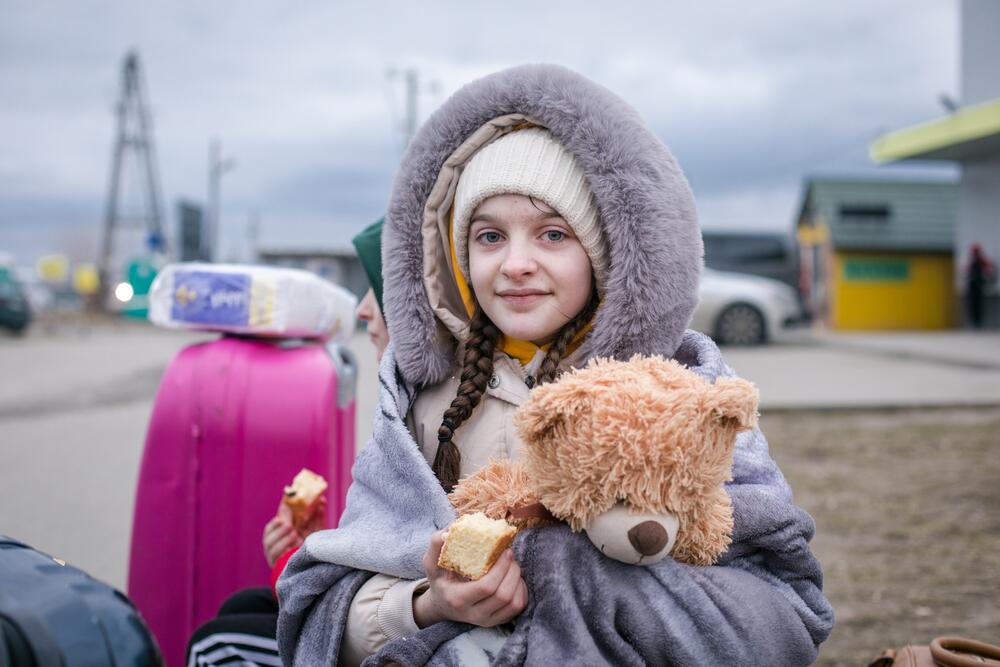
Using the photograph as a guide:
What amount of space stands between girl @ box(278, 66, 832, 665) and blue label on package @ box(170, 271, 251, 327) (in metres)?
1.02

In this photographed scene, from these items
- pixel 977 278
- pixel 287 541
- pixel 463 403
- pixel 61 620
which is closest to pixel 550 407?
pixel 463 403

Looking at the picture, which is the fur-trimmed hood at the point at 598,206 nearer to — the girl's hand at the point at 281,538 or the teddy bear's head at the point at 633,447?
the teddy bear's head at the point at 633,447

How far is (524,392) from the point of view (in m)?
1.57

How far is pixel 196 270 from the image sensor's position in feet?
8.64

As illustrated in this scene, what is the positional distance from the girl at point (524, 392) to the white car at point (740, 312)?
42.5ft

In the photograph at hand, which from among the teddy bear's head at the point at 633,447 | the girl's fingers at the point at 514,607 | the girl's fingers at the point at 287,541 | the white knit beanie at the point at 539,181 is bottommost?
the girl's fingers at the point at 287,541

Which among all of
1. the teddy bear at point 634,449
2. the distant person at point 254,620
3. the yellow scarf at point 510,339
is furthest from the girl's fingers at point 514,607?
the distant person at point 254,620

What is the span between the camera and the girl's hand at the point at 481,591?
3.99 feet

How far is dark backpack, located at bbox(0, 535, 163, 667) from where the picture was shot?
1022 mm

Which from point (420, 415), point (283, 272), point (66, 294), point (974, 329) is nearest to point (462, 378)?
point (420, 415)

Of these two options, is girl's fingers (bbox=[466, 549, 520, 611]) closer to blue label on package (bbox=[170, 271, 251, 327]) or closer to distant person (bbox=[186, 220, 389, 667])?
distant person (bbox=[186, 220, 389, 667])

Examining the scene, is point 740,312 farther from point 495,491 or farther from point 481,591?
point 481,591

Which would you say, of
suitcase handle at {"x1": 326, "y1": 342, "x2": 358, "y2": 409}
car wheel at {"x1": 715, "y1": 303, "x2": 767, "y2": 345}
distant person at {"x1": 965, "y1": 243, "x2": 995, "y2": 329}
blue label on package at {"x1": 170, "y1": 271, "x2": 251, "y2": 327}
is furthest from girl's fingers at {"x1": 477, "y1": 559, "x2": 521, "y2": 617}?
distant person at {"x1": 965, "y1": 243, "x2": 995, "y2": 329}

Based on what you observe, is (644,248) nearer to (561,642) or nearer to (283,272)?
(561,642)
